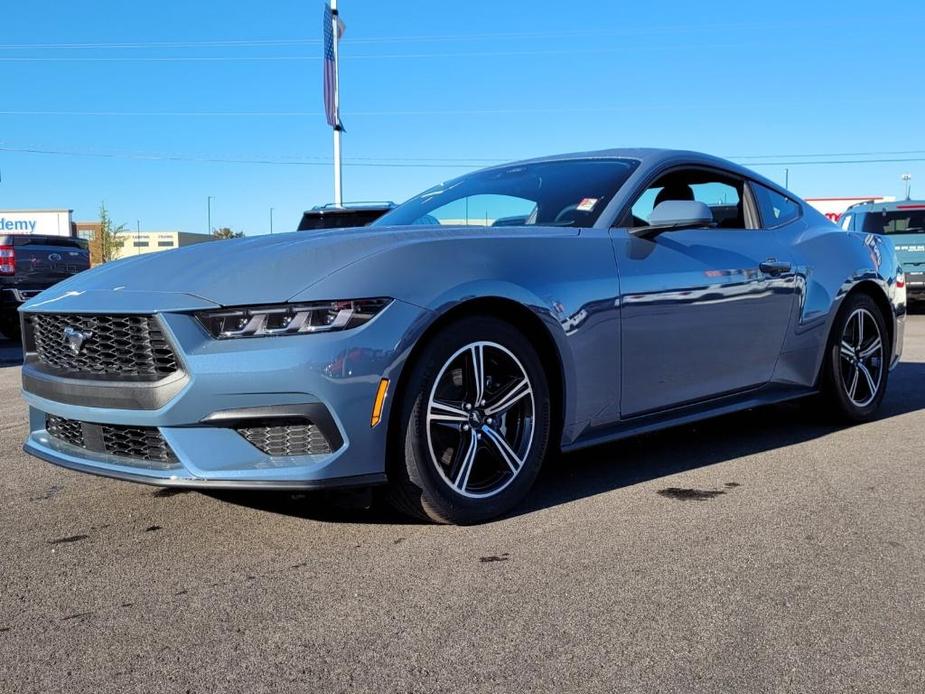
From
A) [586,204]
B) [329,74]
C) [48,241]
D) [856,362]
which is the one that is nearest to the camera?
[586,204]

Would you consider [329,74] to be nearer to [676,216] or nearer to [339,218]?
[339,218]

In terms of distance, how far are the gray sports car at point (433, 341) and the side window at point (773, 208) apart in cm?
32

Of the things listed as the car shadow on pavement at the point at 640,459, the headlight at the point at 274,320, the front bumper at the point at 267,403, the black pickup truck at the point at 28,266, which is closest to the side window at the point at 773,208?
the car shadow on pavement at the point at 640,459

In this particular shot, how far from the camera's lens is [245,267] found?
3.00 metres

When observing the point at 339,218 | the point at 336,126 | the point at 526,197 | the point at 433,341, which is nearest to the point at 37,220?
the point at 336,126

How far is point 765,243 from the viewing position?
4570 millimetres

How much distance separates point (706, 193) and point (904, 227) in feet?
42.0

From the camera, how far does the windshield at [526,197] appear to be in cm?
401

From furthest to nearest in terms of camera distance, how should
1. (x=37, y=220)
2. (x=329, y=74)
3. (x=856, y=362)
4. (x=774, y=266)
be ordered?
(x=37, y=220) → (x=329, y=74) → (x=856, y=362) → (x=774, y=266)

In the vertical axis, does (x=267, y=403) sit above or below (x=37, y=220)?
below

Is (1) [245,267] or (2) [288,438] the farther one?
(1) [245,267]

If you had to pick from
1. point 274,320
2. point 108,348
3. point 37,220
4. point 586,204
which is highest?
point 37,220

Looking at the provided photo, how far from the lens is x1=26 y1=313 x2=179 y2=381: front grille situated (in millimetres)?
2885

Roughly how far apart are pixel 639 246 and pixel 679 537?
1.32 m
